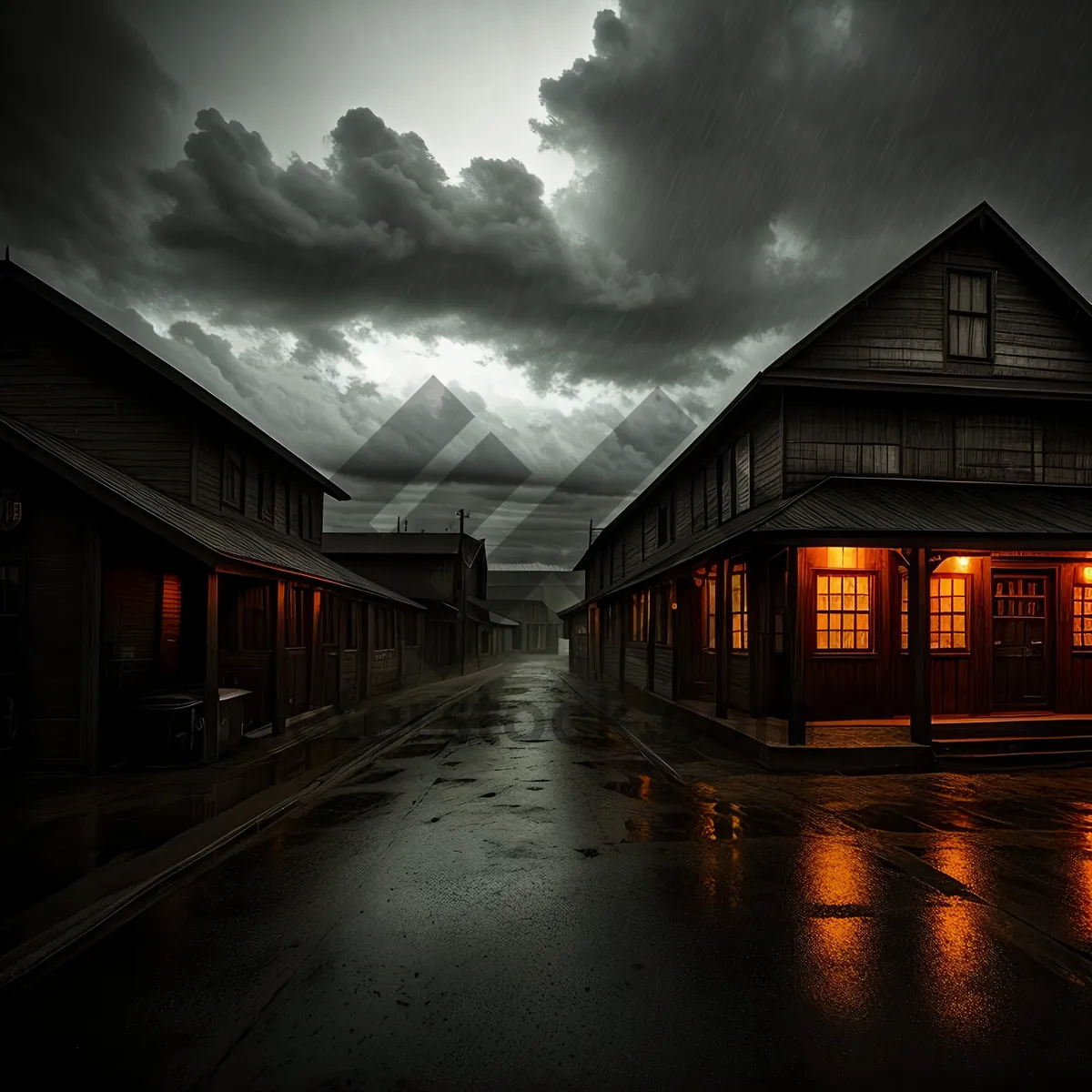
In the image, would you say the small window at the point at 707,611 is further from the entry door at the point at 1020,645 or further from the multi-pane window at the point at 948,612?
the entry door at the point at 1020,645

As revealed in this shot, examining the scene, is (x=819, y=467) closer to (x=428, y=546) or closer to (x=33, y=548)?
(x=33, y=548)

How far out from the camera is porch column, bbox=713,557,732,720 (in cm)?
1392

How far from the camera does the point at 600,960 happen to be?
4.76 m

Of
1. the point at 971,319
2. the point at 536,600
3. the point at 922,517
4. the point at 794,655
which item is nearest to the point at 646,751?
the point at 794,655

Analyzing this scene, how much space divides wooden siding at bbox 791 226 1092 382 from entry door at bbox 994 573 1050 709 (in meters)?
5.05

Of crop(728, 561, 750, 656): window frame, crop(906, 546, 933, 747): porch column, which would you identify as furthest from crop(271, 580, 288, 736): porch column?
crop(906, 546, 933, 747): porch column

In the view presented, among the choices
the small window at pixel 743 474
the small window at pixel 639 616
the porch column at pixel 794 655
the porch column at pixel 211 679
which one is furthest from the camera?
the small window at pixel 639 616

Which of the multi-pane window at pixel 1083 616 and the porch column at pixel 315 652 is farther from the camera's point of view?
the porch column at pixel 315 652

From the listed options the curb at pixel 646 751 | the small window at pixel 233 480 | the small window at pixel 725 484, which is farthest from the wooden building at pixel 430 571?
the small window at pixel 725 484

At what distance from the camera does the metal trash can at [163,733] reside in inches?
450

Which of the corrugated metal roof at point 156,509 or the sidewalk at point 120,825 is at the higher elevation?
the corrugated metal roof at point 156,509

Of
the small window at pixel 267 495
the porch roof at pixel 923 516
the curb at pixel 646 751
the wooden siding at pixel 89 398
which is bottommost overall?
the curb at pixel 646 751

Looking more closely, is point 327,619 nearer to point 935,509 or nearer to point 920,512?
point 920,512

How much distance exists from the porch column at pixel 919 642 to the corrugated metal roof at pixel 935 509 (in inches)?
25.3
